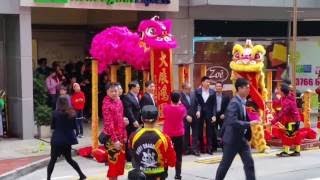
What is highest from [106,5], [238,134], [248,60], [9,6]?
[106,5]

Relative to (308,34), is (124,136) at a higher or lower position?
lower

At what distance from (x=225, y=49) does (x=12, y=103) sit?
7716mm

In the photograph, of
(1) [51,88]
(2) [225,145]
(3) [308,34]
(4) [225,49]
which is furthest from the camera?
(3) [308,34]

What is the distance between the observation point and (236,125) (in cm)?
895

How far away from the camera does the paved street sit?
11.4 m

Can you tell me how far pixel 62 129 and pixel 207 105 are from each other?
4305 millimetres

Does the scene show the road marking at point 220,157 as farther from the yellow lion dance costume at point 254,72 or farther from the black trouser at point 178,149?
the black trouser at point 178,149

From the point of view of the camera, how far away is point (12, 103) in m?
16.7

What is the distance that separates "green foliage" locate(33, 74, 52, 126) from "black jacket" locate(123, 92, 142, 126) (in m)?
4.46

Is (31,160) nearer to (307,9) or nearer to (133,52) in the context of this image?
(133,52)

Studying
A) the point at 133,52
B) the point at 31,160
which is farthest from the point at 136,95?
the point at 31,160

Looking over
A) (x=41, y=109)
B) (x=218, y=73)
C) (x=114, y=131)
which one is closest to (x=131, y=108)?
(x=114, y=131)

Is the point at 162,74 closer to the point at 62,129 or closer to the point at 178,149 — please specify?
the point at 178,149

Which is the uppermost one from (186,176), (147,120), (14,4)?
(14,4)
